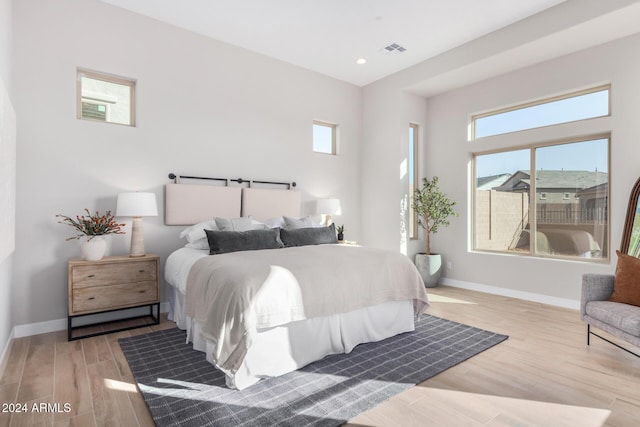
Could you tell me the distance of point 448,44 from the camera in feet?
14.8

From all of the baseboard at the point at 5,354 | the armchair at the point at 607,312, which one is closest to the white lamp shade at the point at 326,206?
the armchair at the point at 607,312

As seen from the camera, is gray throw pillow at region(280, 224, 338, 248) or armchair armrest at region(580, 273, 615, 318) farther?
gray throw pillow at region(280, 224, 338, 248)

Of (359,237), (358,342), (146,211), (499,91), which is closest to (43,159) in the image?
(146,211)

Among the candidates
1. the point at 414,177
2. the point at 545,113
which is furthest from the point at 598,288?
the point at 414,177

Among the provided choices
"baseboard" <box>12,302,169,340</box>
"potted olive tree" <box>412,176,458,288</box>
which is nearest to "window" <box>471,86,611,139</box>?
"potted olive tree" <box>412,176,458,288</box>

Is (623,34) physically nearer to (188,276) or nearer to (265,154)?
(265,154)

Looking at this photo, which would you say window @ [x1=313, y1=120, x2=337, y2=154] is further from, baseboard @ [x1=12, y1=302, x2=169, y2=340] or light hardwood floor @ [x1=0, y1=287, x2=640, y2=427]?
baseboard @ [x1=12, y1=302, x2=169, y2=340]

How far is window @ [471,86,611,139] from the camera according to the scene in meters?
4.09

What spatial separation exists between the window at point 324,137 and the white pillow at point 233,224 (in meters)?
2.13

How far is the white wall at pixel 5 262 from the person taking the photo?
2596 mm

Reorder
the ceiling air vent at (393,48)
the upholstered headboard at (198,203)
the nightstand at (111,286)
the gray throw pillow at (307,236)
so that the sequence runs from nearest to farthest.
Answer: the nightstand at (111,286), the gray throw pillow at (307,236), the upholstered headboard at (198,203), the ceiling air vent at (393,48)

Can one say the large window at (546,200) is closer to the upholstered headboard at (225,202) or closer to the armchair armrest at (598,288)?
the armchair armrest at (598,288)

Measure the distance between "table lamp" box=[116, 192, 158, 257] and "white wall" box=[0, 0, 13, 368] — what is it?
96 centimetres

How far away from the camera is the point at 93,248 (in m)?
3.22
